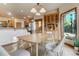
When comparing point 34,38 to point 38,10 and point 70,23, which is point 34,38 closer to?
point 38,10

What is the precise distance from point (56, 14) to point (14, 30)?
79 centimetres

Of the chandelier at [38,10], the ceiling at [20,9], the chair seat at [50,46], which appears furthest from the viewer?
the chair seat at [50,46]

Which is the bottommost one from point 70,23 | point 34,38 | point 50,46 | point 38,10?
point 50,46

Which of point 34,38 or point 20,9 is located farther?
point 34,38

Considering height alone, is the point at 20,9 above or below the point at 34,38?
above

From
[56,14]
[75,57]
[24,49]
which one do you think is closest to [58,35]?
[56,14]

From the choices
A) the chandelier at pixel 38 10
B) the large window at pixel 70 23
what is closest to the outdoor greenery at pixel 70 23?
the large window at pixel 70 23

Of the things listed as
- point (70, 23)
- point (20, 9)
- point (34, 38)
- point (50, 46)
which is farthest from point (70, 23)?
point (20, 9)

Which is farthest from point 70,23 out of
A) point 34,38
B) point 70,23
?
point 34,38

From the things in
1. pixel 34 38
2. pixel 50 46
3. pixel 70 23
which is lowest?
pixel 50 46

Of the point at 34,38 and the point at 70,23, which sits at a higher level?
the point at 70,23

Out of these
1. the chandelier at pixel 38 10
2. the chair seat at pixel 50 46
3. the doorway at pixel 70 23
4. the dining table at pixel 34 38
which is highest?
the chandelier at pixel 38 10

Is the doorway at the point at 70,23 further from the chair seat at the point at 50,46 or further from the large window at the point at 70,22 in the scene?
the chair seat at the point at 50,46

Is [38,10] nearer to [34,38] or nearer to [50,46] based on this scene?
[34,38]
